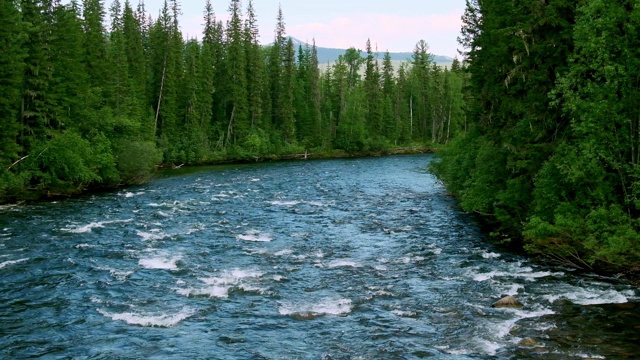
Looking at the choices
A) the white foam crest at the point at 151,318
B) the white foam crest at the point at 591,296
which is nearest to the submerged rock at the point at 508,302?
the white foam crest at the point at 591,296

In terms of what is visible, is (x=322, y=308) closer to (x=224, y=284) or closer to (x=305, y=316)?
(x=305, y=316)

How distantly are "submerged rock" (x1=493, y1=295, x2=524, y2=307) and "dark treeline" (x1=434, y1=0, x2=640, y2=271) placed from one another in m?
3.98

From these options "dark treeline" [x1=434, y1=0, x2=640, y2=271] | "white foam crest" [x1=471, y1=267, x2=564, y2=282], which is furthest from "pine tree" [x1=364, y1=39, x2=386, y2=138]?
"white foam crest" [x1=471, y1=267, x2=564, y2=282]

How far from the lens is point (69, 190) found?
40.3 metres

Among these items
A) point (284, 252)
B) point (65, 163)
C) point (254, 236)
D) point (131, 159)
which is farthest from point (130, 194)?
point (284, 252)

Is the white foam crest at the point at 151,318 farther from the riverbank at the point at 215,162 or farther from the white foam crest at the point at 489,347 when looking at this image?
the riverbank at the point at 215,162

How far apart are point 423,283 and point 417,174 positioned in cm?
4149

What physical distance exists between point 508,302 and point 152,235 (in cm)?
1740

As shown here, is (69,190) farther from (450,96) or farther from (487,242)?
(450,96)

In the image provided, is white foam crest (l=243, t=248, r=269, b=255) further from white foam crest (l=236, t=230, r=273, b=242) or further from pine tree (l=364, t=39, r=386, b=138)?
pine tree (l=364, t=39, r=386, b=138)

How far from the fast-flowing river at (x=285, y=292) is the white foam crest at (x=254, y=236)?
52mm

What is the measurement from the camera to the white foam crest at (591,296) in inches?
647

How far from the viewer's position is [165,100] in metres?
76.8

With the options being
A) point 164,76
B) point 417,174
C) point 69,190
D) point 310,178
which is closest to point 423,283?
point 69,190
